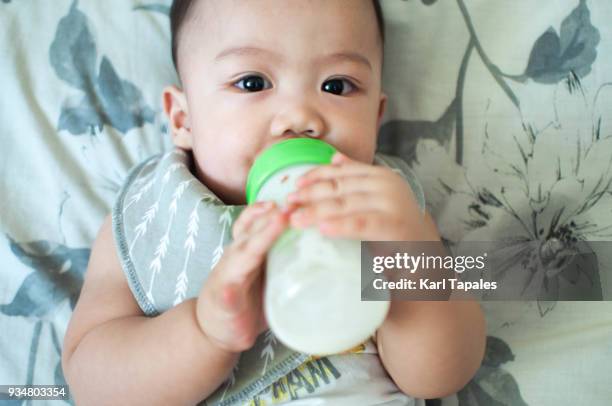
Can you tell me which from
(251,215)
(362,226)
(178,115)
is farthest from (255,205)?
(178,115)

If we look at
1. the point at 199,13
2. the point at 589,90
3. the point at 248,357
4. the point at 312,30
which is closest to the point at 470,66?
the point at 589,90

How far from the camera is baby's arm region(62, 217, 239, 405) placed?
2.54 ft

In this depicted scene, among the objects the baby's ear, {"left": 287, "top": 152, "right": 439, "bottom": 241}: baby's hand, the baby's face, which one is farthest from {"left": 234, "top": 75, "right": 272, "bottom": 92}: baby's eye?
{"left": 287, "top": 152, "right": 439, "bottom": 241}: baby's hand

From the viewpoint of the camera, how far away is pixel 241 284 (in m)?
0.67

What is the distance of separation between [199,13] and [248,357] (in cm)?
53

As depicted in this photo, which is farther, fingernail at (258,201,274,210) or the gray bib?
the gray bib

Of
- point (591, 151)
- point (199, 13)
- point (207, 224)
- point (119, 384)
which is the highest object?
point (199, 13)

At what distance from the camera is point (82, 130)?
3.85 feet

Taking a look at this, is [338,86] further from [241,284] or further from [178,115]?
[241,284]

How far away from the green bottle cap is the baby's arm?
7.3 inches

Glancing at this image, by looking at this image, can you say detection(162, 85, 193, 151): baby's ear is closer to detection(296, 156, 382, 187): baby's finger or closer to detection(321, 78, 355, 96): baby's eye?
detection(321, 78, 355, 96): baby's eye

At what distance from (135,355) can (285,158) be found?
0.34 m

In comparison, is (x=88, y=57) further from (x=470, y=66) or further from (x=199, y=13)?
(x=470, y=66)

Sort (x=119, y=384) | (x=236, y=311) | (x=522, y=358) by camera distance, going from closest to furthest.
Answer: (x=236, y=311) < (x=119, y=384) < (x=522, y=358)
